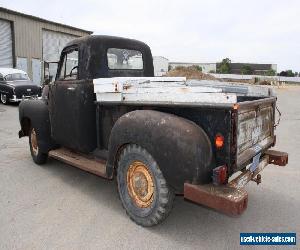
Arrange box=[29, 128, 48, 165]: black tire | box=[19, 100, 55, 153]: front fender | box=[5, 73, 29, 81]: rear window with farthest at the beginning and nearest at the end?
box=[5, 73, 29, 81]: rear window < box=[29, 128, 48, 165]: black tire < box=[19, 100, 55, 153]: front fender

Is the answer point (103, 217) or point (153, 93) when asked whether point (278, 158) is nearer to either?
point (153, 93)

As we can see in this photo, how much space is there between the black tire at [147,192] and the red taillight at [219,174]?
0.56m

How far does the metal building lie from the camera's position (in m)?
25.1

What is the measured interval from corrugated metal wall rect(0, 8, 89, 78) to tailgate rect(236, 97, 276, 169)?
81.0 feet

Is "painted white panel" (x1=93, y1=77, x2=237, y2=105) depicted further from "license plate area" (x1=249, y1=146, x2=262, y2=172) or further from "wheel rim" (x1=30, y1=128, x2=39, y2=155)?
"wheel rim" (x1=30, y1=128, x2=39, y2=155)

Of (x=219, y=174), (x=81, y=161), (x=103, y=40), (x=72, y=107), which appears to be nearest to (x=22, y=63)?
(x=103, y=40)

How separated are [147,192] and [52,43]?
1121 inches

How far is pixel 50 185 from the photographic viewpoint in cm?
546

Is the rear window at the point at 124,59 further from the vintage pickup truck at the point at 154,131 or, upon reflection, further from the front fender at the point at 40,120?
the front fender at the point at 40,120

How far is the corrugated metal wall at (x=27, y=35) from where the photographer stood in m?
25.8

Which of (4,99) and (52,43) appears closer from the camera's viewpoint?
(4,99)

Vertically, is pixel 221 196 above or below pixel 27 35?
below

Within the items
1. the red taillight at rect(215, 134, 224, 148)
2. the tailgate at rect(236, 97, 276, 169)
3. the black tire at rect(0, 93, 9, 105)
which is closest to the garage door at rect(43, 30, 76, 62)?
the black tire at rect(0, 93, 9, 105)

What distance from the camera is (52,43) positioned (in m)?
29.8
